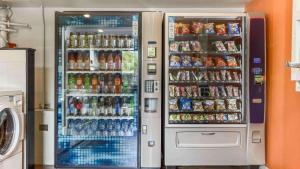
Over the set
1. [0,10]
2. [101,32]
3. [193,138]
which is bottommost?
[193,138]

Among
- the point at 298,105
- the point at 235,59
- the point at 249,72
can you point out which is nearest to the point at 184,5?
the point at 235,59

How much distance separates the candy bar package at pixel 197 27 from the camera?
3.75 meters

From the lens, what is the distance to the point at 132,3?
4.22 meters

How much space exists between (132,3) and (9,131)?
2159 millimetres

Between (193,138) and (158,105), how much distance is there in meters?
0.55

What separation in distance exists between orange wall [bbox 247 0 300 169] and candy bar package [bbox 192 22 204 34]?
740mm

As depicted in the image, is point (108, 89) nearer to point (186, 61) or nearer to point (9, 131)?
point (186, 61)

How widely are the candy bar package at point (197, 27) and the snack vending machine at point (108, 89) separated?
425 mm

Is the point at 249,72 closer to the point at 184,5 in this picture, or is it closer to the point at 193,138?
the point at 193,138

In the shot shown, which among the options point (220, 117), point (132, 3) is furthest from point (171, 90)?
point (132, 3)

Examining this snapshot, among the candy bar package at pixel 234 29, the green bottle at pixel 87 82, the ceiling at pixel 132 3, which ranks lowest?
the green bottle at pixel 87 82

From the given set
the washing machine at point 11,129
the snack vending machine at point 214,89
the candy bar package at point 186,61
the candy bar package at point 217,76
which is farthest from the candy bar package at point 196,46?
the washing machine at point 11,129

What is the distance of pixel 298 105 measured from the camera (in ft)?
9.38

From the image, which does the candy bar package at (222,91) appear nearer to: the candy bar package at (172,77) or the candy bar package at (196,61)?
the candy bar package at (196,61)
